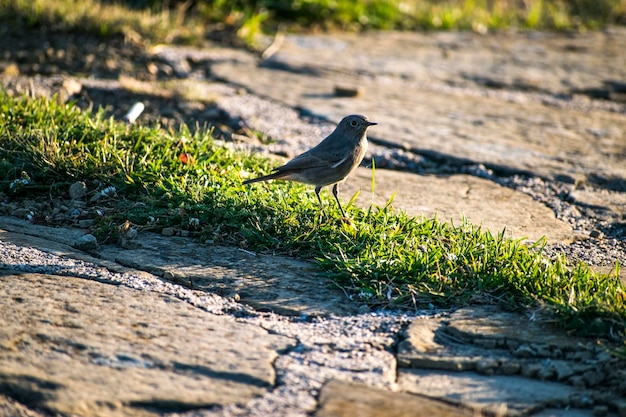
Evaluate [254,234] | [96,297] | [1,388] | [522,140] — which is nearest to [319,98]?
[522,140]

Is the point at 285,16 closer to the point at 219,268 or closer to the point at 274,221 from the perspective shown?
the point at 274,221

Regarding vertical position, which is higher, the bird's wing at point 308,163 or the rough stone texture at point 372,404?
the bird's wing at point 308,163

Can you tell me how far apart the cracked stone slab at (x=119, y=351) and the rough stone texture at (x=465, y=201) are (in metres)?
1.67

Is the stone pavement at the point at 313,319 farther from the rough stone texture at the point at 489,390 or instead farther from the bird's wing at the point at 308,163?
the bird's wing at the point at 308,163

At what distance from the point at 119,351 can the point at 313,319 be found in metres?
0.80

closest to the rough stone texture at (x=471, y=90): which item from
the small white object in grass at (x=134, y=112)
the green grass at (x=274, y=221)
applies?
the small white object in grass at (x=134, y=112)

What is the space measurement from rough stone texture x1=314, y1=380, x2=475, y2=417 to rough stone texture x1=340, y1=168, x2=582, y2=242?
1.63 meters

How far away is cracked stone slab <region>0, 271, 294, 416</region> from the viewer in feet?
8.42

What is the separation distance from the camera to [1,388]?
2559mm

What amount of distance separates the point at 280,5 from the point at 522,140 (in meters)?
3.69

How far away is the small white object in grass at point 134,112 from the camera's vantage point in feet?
17.7

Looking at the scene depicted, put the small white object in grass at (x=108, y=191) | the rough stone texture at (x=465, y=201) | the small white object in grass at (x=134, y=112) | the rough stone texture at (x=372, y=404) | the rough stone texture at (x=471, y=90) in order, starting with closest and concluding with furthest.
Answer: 1. the rough stone texture at (x=372, y=404)
2. the small white object in grass at (x=108, y=191)
3. the rough stone texture at (x=465, y=201)
4. the small white object in grass at (x=134, y=112)
5. the rough stone texture at (x=471, y=90)

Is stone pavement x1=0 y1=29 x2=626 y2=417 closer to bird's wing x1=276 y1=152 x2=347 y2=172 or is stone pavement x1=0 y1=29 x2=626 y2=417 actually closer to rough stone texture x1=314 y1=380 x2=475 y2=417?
rough stone texture x1=314 y1=380 x2=475 y2=417

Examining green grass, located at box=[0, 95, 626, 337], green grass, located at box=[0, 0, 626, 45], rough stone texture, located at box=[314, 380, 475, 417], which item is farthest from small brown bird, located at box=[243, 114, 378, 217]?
green grass, located at box=[0, 0, 626, 45]
